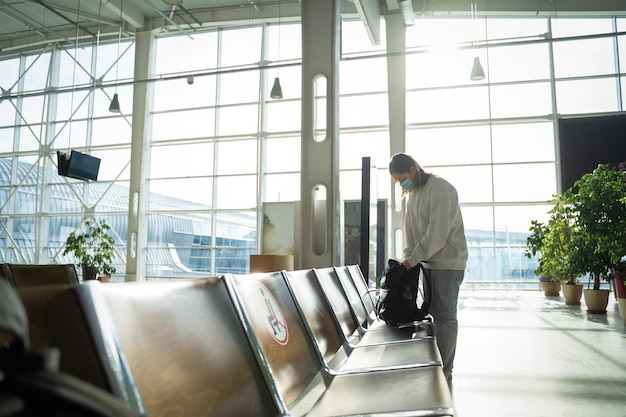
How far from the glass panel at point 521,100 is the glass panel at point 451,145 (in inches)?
22.8

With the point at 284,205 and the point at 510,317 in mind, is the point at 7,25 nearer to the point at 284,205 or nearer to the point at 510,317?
the point at 284,205

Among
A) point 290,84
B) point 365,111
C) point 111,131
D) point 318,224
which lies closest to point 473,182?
point 365,111

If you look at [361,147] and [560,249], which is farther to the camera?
[361,147]

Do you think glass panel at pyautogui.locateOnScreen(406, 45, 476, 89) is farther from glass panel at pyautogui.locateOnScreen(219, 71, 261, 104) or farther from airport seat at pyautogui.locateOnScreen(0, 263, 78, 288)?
airport seat at pyautogui.locateOnScreen(0, 263, 78, 288)

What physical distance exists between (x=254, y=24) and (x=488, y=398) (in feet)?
40.9

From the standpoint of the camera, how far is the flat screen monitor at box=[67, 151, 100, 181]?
10.0 meters

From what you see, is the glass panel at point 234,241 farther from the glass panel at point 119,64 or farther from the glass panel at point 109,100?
the glass panel at point 119,64

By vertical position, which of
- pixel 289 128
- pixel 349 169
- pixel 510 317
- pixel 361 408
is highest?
pixel 289 128

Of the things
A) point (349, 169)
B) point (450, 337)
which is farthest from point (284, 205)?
point (450, 337)

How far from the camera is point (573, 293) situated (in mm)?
7691

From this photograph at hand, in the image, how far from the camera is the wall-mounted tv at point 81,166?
32.8 ft

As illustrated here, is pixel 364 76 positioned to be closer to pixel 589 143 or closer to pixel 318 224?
pixel 589 143

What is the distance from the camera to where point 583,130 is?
10.8m

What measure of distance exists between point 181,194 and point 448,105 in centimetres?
726
